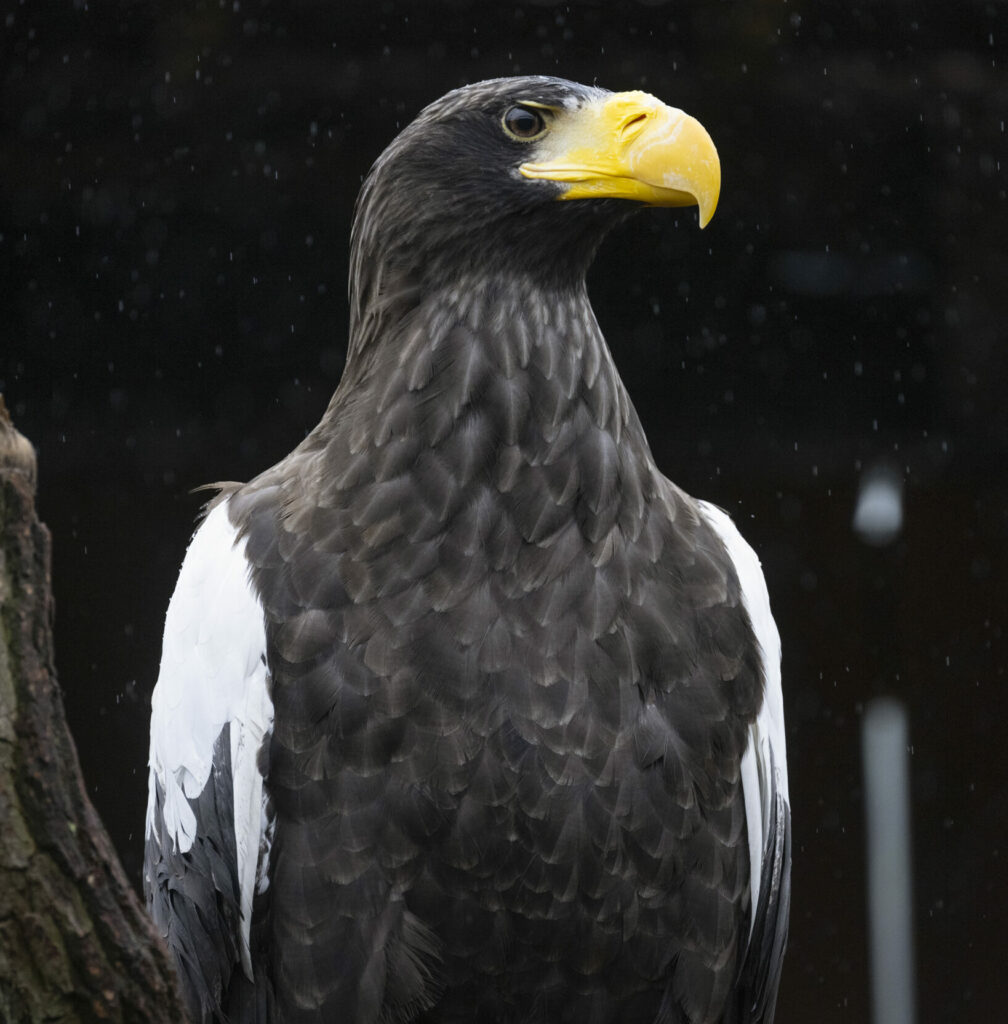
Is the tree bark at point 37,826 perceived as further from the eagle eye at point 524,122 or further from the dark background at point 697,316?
the dark background at point 697,316

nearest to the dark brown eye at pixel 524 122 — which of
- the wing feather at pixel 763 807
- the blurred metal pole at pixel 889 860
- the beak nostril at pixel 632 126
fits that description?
the beak nostril at pixel 632 126

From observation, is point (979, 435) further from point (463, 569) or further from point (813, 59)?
point (463, 569)

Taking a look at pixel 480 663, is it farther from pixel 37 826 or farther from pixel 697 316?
pixel 697 316

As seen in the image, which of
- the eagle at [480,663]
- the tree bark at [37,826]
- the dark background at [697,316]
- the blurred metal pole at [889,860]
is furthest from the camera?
the blurred metal pole at [889,860]

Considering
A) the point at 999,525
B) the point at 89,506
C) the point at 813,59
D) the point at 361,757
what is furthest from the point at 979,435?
the point at 361,757

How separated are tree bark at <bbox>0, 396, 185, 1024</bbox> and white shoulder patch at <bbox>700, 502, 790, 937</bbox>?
111 centimetres

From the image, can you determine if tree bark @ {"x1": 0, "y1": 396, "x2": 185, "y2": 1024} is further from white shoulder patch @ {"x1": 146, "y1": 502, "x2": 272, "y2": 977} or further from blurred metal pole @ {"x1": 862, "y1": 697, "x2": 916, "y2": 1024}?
blurred metal pole @ {"x1": 862, "y1": 697, "x2": 916, "y2": 1024}

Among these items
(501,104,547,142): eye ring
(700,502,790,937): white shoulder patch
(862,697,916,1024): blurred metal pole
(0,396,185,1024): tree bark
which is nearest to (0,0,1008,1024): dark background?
(862,697,916,1024): blurred metal pole

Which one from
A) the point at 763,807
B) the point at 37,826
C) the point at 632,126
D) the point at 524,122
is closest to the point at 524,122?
the point at 524,122

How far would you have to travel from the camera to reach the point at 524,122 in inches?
87.4

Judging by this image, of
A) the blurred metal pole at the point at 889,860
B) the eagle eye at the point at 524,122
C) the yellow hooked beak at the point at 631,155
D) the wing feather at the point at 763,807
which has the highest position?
the eagle eye at the point at 524,122

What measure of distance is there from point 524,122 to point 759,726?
93cm

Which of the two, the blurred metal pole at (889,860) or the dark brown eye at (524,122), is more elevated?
the dark brown eye at (524,122)

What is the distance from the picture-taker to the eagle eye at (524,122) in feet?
7.27
